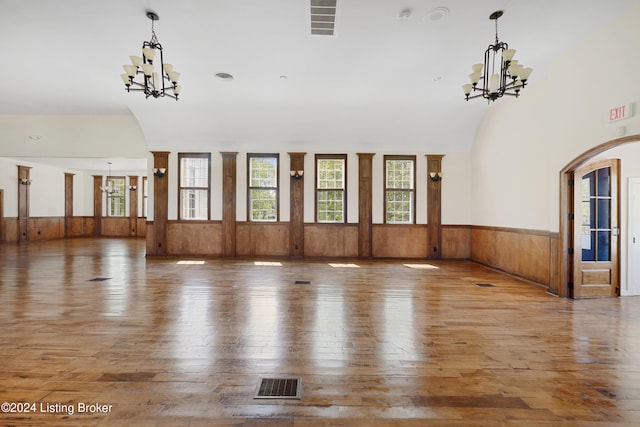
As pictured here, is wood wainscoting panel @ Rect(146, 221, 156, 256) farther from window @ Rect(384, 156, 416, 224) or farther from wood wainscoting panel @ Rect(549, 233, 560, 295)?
wood wainscoting panel @ Rect(549, 233, 560, 295)

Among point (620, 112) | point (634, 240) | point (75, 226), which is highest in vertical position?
point (620, 112)

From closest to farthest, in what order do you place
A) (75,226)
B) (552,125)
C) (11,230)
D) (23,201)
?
(552,125), (11,230), (23,201), (75,226)

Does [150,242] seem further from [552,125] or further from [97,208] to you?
[552,125]

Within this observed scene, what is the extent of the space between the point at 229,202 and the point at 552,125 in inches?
279

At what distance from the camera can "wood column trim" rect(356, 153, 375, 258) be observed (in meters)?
8.40

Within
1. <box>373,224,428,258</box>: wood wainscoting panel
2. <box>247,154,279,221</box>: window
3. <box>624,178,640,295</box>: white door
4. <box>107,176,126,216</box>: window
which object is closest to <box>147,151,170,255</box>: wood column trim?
<box>247,154,279,221</box>: window

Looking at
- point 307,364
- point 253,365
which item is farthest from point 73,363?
point 307,364

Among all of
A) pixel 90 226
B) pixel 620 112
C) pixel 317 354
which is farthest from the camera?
pixel 90 226

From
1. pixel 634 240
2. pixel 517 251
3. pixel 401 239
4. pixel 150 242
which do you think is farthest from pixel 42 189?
pixel 634 240

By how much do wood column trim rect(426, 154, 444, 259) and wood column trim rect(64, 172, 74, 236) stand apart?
14.8 metres

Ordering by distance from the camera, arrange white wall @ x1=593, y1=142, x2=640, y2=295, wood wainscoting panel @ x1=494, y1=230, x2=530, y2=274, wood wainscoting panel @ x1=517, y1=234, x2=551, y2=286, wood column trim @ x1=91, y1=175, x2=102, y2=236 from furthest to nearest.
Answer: wood column trim @ x1=91, y1=175, x2=102, y2=236 < wood wainscoting panel @ x1=494, y1=230, x2=530, y2=274 < wood wainscoting panel @ x1=517, y1=234, x2=551, y2=286 < white wall @ x1=593, y1=142, x2=640, y2=295

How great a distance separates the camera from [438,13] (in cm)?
388

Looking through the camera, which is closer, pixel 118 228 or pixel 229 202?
pixel 229 202

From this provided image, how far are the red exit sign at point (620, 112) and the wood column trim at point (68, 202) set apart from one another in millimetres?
17510
